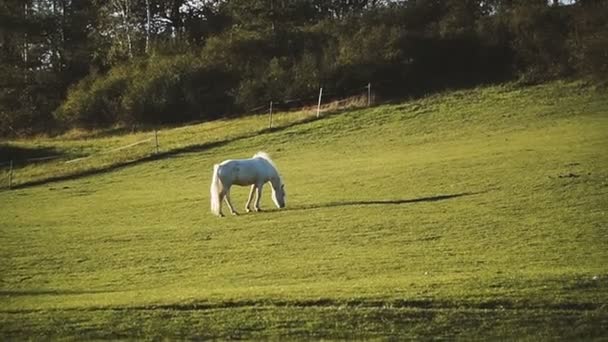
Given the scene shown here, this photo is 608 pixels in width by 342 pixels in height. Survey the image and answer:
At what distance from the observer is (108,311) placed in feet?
42.2

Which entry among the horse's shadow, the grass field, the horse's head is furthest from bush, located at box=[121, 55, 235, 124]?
the horse's shadow

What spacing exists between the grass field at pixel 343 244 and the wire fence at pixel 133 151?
99 cm

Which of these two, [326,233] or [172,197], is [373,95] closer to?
[172,197]

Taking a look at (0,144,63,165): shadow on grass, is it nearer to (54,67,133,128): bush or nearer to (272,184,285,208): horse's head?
(54,67,133,128): bush

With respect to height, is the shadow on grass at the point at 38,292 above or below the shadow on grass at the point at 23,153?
above

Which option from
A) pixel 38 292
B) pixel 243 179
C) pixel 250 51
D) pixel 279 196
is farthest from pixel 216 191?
pixel 250 51

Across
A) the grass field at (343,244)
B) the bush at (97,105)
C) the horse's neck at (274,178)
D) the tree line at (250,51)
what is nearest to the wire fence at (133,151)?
the grass field at (343,244)

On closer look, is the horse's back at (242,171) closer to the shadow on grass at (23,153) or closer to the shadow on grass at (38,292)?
the shadow on grass at (38,292)

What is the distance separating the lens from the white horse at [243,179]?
79.8 feet

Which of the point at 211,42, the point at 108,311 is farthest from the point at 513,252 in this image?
the point at 211,42

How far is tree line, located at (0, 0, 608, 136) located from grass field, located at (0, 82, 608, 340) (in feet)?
48.8

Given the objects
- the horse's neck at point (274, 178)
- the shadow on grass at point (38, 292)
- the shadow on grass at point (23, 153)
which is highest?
the horse's neck at point (274, 178)

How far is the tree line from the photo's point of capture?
54594 mm

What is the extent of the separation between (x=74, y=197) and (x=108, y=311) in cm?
1971
